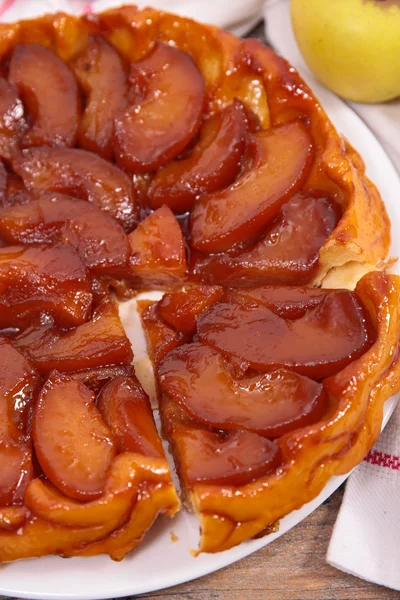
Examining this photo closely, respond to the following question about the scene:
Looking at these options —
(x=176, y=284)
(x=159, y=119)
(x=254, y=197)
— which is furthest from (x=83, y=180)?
(x=254, y=197)

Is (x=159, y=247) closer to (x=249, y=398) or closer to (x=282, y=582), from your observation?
(x=249, y=398)

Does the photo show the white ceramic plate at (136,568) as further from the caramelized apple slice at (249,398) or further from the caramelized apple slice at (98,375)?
the caramelized apple slice at (98,375)

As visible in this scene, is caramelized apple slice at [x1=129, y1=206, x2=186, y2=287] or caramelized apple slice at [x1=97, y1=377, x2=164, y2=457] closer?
caramelized apple slice at [x1=97, y1=377, x2=164, y2=457]

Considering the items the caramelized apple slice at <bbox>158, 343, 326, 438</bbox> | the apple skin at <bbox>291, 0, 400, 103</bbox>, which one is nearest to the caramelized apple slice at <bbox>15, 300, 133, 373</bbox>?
the caramelized apple slice at <bbox>158, 343, 326, 438</bbox>

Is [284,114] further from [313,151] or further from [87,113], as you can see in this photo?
[87,113]

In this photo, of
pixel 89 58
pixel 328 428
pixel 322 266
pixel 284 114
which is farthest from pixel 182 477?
pixel 89 58

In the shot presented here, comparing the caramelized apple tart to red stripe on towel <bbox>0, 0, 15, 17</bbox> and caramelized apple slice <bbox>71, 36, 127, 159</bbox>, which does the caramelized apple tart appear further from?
red stripe on towel <bbox>0, 0, 15, 17</bbox>
